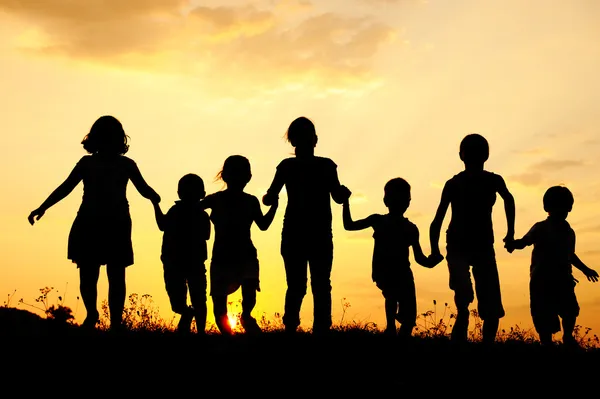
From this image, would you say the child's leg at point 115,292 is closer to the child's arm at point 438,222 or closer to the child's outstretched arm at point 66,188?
the child's outstretched arm at point 66,188

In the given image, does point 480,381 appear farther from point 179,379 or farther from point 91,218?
point 91,218

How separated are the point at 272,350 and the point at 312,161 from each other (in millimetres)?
2859

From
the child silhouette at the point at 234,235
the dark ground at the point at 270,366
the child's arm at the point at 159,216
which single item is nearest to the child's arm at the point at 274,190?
the child silhouette at the point at 234,235

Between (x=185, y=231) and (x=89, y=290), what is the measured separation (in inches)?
65.8

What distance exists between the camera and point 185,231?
12.2m

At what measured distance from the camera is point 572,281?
13.5 metres

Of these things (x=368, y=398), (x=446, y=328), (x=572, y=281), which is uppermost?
(x=572, y=281)

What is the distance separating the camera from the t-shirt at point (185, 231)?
12.2 metres

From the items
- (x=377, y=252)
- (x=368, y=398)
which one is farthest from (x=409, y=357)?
(x=377, y=252)

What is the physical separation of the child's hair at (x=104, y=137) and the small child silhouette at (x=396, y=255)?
3639 mm

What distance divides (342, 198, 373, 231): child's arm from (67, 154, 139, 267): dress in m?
3.06

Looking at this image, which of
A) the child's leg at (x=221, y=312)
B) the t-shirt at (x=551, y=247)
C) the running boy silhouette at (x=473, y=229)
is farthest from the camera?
the t-shirt at (x=551, y=247)

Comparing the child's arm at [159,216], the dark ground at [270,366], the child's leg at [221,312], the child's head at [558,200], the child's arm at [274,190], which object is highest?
the child's head at [558,200]

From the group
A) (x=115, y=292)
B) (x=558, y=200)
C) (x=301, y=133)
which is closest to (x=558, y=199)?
(x=558, y=200)
